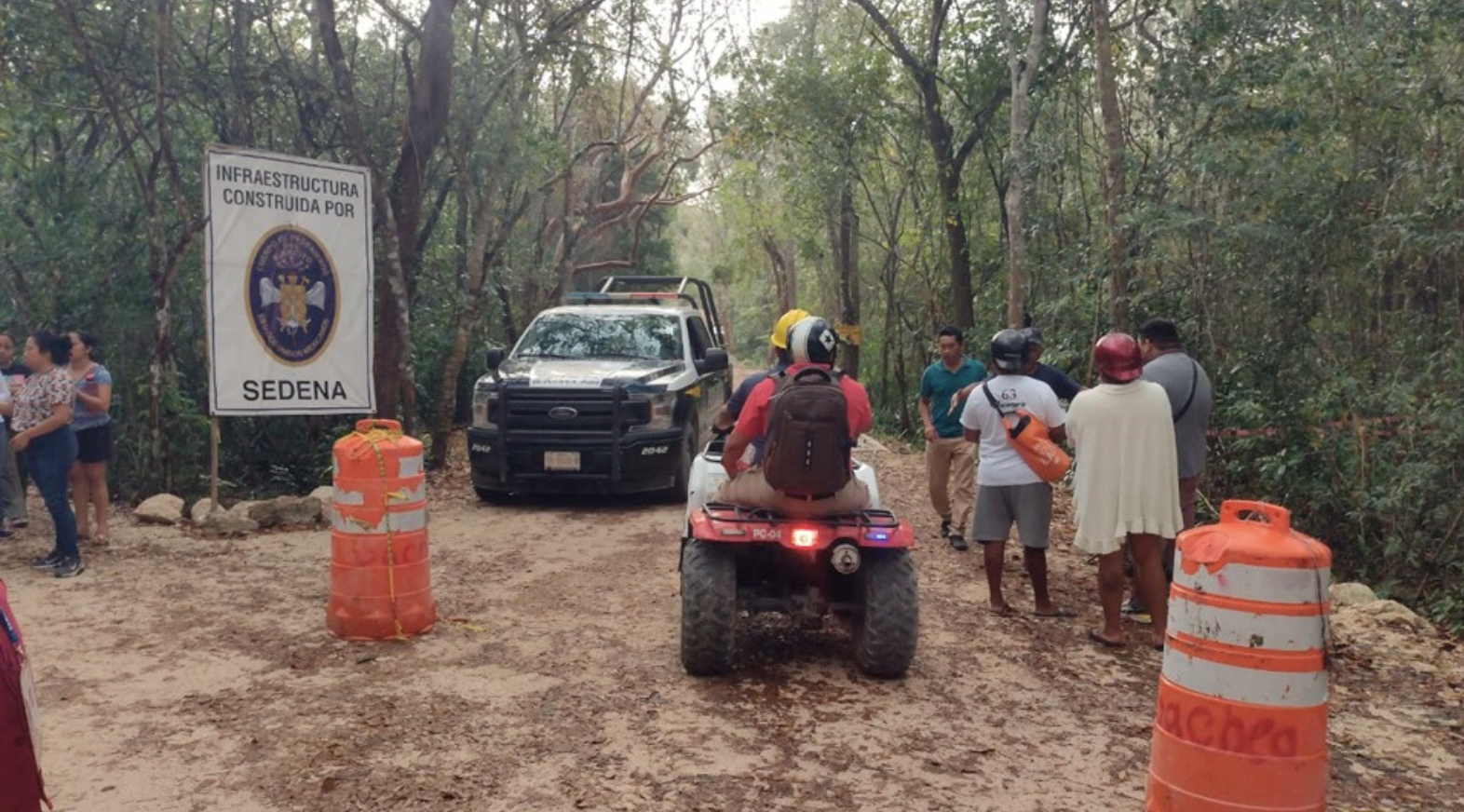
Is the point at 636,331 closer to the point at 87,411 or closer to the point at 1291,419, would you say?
the point at 87,411

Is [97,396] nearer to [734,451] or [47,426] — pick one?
[47,426]

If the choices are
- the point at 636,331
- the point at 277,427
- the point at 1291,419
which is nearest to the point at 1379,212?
the point at 1291,419

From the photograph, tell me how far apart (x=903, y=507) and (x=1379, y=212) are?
16.1ft

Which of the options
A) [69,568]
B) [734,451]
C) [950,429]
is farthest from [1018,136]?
[69,568]

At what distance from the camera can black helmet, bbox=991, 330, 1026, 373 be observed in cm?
644

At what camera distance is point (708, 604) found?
199 inches

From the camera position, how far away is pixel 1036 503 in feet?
20.6

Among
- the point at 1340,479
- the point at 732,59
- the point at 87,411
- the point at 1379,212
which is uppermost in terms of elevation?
the point at 732,59

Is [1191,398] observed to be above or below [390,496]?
above

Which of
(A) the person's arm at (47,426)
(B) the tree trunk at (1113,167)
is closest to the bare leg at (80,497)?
(A) the person's arm at (47,426)

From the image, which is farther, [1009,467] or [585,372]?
[585,372]

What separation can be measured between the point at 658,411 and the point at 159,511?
4412mm

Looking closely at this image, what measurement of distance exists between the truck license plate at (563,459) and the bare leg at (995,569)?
4.30 metres

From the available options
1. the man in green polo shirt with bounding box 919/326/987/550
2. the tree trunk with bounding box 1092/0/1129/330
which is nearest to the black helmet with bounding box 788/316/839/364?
the man in green polo shirt with bounding box 919/326/987/550
